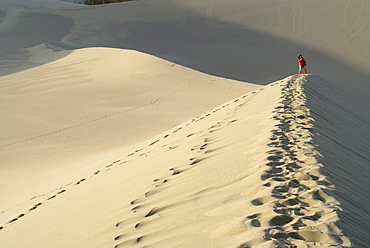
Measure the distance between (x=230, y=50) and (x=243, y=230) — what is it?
24.6 meters

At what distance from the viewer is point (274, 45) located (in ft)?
87.7

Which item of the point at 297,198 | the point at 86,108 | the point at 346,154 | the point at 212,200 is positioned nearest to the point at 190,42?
the point at 86,108

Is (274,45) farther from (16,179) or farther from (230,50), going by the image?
(16,179)

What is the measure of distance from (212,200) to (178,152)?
2345 mm

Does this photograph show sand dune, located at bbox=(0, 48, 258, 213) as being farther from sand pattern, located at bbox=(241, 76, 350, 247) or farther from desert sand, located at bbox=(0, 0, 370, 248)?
sand pattern, located at bbox=(241, 76, 350, 247)

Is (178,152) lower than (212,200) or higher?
lower

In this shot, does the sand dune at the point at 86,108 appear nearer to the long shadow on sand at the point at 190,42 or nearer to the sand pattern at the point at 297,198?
the sand pattern at the point at 297,198

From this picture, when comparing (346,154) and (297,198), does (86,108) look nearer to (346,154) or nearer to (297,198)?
(346,154)

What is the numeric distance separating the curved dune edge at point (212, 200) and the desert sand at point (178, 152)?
15 millimetres

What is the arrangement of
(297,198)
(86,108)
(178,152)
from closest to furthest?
(297,198), (178,152), (86,108)

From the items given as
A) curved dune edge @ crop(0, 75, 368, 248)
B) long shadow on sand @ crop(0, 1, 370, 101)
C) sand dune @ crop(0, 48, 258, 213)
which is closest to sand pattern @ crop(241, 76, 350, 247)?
curved dune edge @ crop(0, 75, 368, 248)

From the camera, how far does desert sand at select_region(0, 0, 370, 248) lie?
285 cm

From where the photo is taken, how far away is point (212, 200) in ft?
10.6

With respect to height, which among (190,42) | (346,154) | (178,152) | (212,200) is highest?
(190,42)
